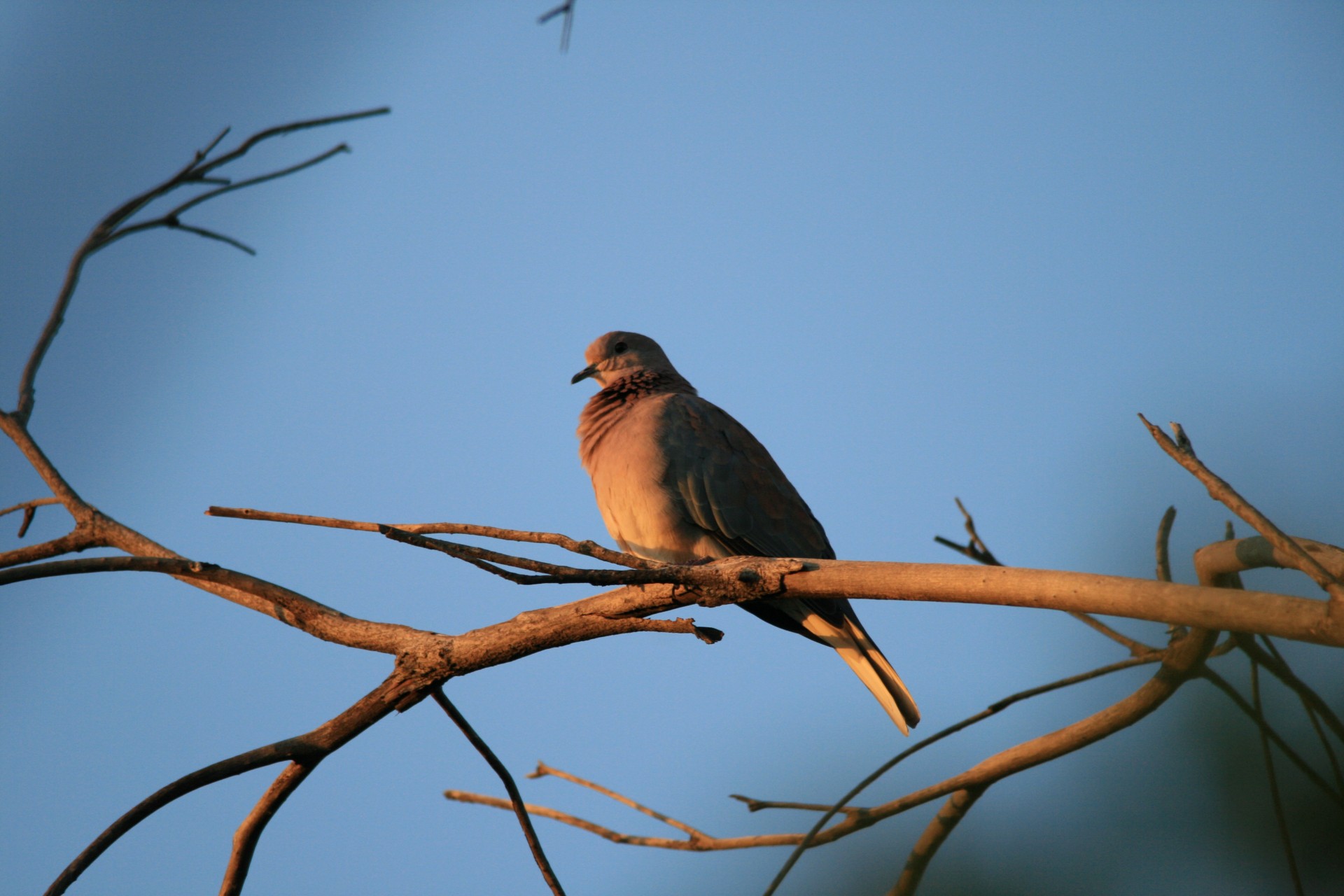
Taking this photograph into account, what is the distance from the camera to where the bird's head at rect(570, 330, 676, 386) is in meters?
5.21

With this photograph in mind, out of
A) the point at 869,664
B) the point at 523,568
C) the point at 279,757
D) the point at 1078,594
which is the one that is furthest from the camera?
the point at 869,664

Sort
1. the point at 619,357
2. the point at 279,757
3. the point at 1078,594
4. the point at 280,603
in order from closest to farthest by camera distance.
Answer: the point at 1078,594, the point at 279,757, the point at 280,603, the point at 619,357

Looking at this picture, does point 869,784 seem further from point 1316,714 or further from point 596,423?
point 596,423

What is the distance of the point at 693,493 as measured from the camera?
159 inches

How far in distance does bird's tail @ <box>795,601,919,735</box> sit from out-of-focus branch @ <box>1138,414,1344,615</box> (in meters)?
1.92

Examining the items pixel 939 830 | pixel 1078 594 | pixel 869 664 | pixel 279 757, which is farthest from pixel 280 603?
pixel 869 664

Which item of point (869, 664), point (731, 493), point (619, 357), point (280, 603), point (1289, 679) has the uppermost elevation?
point (619, 357)

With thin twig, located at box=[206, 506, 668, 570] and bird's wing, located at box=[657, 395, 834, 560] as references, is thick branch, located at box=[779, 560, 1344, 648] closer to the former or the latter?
thin twig, located at box=[206, 506, 668, 570]

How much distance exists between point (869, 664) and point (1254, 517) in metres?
2.29

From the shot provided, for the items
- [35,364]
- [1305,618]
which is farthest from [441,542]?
[35,364]

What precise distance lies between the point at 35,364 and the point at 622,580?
7.66 feet

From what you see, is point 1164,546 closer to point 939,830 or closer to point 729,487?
point 939,830

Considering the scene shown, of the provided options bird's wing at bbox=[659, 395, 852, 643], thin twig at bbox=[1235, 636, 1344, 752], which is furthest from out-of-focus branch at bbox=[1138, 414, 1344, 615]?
bird's wing at bbox=[659, 395, 852, 643]

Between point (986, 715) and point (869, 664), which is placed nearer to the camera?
point (986, 715)
